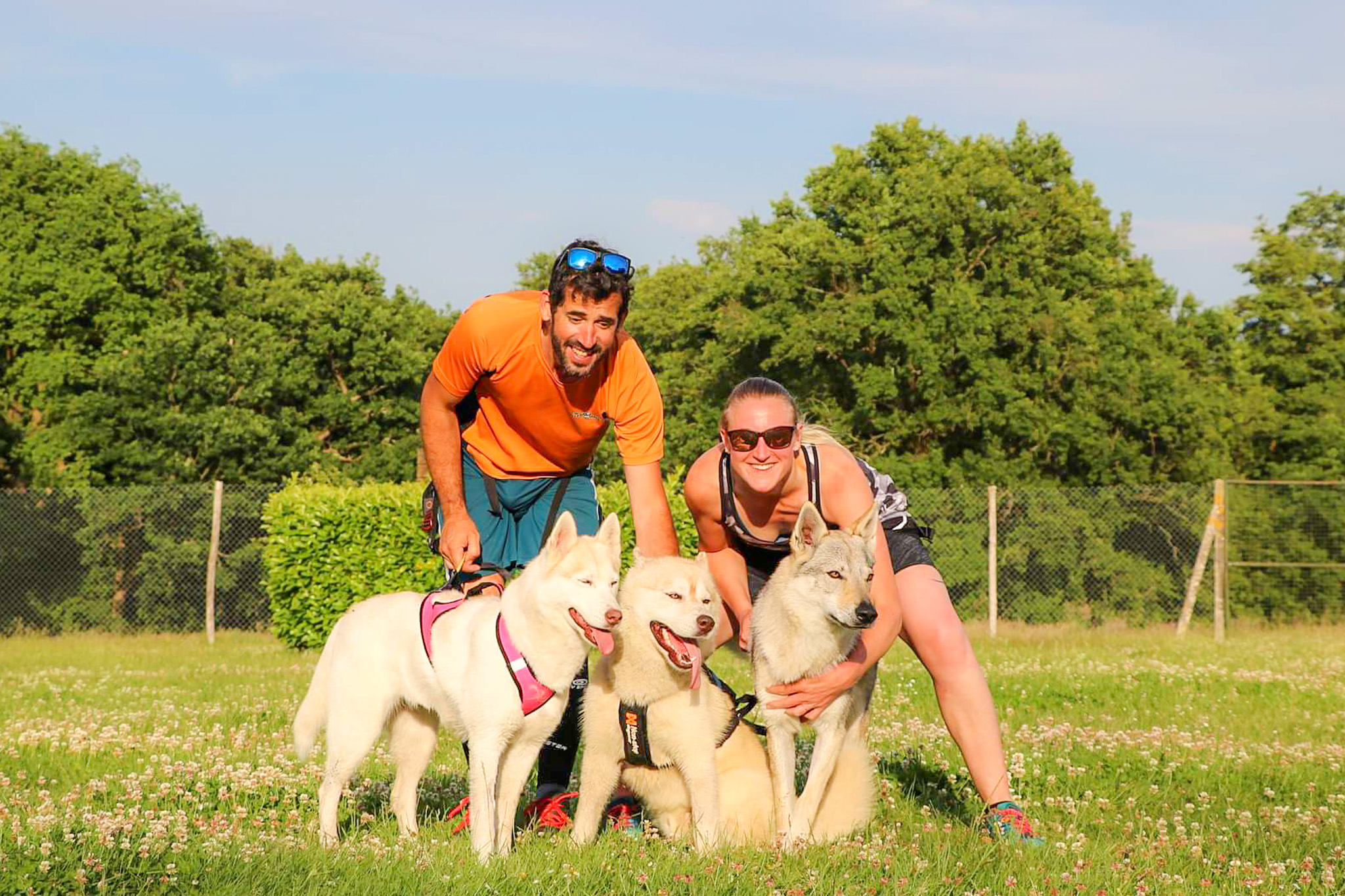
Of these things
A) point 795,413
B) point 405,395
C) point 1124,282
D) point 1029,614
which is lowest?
point 1029,614

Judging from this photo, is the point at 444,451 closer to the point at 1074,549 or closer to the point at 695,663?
the point at 695,663

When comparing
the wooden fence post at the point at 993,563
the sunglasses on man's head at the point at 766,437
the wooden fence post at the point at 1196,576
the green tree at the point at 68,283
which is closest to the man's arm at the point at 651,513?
the sunglasses on man's head at the point at 766,437

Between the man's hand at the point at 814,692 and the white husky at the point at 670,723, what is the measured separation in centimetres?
30

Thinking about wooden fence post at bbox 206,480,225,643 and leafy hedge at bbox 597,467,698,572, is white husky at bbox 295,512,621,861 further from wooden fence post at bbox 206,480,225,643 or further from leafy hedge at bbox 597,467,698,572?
wooden fence post at bbox 206,480,225,643

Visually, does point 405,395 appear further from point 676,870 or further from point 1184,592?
point 676,870

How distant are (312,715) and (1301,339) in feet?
103

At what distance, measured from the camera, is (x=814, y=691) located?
5145 millimetres

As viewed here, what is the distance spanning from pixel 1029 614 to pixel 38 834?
1842cm

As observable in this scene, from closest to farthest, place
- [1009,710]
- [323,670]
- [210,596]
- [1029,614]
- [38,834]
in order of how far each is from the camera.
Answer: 1. [38,834]
2. [323,670]
3. [1009,710]
4. [210,596]
5. [1029,614]

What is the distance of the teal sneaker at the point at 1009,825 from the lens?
5.12m

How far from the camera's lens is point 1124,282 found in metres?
33.1

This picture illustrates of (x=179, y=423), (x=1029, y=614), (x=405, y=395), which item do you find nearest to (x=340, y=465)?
(x=405, y=395)

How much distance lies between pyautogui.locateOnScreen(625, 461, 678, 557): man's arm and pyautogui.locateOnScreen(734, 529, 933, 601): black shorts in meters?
0.37

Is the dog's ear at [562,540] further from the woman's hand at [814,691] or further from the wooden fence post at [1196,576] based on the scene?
the wooden fence post at [1196,576]
